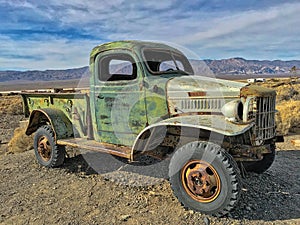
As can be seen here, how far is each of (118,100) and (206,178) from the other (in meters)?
1.93

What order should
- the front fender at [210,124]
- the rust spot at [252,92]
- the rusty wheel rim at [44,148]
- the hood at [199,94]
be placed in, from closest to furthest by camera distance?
the front fender at [210,124] → the rust spot at [252,92] → the hood at [199,94] → the rusty wheel rim at [44,148]

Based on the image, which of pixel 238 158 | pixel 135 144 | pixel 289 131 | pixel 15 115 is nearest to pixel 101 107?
pixel 135 144

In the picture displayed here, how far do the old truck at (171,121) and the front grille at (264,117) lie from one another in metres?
0.01

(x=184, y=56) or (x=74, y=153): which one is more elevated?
(x=184, y=56)

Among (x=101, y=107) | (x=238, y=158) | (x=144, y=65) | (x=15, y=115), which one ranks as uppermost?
(x=144, y=65)

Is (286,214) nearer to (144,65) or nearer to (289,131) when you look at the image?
(144,65)

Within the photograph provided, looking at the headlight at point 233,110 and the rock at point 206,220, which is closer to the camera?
the rock at point 206,220

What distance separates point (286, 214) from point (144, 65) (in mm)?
2849

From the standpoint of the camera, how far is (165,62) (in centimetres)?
493

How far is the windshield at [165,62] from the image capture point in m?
4.52

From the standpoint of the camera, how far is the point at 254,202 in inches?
152

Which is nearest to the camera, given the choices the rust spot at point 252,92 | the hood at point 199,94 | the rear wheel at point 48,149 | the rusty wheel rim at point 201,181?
the rusty wheel rim at point 201,181

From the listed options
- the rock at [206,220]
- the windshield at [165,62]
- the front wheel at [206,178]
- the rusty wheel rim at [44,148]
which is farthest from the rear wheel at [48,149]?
the rock at [206,220]

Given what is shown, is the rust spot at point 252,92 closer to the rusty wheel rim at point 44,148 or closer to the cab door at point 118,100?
the cab door at point 118,100
